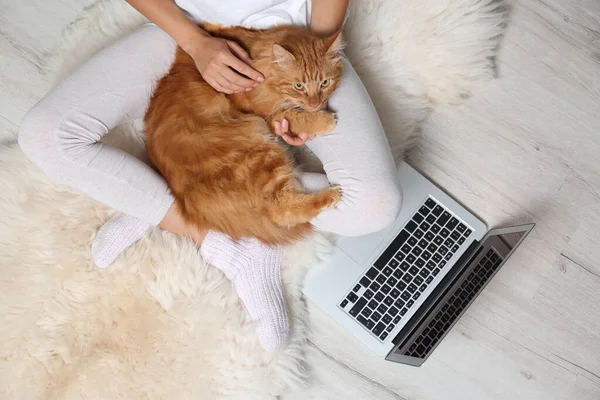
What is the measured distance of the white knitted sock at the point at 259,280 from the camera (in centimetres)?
121

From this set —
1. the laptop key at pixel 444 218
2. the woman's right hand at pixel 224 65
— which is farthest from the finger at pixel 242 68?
the laptop key at pixel 444 218

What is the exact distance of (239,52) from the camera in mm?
1039

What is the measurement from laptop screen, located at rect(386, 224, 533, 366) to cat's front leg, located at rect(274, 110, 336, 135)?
17.7 inches

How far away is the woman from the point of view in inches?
41.4

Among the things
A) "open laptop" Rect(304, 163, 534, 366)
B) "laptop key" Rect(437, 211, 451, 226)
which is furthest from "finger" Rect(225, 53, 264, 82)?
"laptop key" Rect(437, 211, 451, 226)

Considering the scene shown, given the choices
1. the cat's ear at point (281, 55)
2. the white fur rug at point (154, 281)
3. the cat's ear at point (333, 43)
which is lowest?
the white fur rug at point (154, 281)

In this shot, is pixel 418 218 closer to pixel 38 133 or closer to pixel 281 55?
pixel 281 55

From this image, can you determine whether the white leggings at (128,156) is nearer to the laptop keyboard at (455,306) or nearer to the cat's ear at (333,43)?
the cat's ear at (333,43)

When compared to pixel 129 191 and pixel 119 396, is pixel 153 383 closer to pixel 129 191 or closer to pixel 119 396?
pixel 119 396

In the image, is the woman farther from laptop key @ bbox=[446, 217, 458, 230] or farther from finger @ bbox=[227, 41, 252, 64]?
laptop key @ bbox=[446, 217, 458, 230]

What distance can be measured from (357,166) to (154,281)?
1.95 ft

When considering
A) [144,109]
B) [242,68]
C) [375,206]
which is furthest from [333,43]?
[144,109]

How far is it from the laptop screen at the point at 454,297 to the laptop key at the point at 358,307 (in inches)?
4.7

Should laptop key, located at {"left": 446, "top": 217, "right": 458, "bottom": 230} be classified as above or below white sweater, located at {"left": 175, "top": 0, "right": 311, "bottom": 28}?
below
